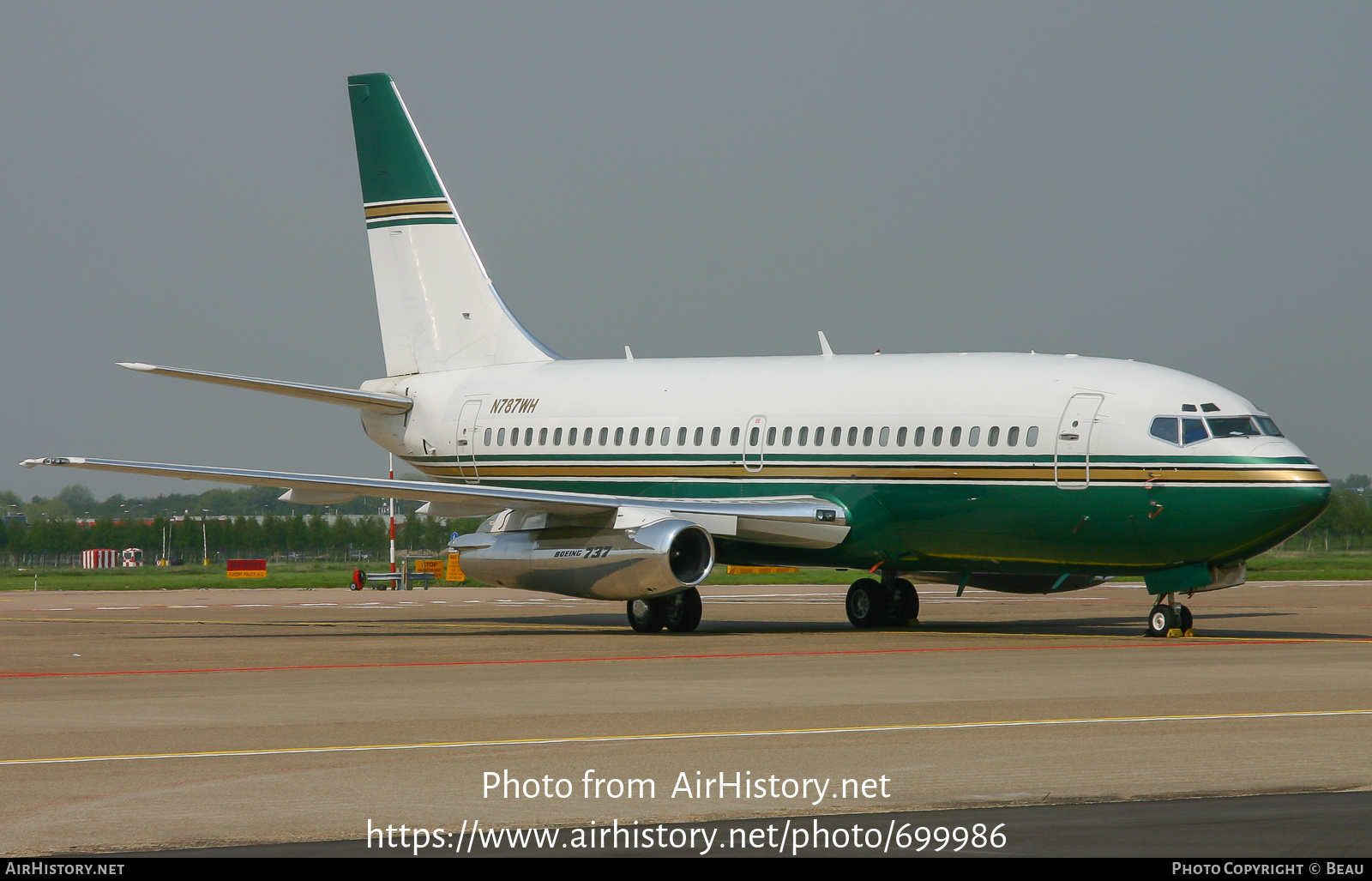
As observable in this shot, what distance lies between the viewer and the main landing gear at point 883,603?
29.3m

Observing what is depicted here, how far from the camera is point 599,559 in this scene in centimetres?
2727

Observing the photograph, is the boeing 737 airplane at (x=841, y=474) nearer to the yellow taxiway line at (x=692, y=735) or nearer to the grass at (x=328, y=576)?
the yellow taxiway line at (x=692, y=735)

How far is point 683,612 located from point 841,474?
360 cm

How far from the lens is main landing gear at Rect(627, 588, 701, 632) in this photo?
2877 centimetres

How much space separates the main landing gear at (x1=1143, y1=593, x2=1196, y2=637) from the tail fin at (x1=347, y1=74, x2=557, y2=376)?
1435 centimetres

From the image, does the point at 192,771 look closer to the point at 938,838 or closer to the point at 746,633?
the point at 938,838

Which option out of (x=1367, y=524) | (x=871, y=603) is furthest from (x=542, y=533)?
(x=1367, y=524)

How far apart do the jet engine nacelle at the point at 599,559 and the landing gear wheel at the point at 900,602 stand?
331 centimetres

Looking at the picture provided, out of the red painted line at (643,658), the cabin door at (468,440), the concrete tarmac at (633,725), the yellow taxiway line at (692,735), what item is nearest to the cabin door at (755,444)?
the concrete tarmac at (633,725)

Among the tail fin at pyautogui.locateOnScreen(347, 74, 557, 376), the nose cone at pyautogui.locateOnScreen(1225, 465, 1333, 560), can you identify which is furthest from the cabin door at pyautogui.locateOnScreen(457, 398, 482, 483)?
the nose cone at pyautogui.locateOnScreen(1225, 465, 1333, 560)

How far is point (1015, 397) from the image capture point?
85.3 ft

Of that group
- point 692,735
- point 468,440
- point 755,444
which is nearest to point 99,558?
point 468,440

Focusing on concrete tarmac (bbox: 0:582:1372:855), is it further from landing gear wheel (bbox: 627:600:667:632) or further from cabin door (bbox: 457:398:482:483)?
cabin door (bbox: 457:398:482:483)

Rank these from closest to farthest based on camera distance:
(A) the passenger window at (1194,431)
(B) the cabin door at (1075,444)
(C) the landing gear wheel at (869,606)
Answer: (A) the passenger window at (1194,431)
(B) the cabin door at (1075,444)
(C) the landing gear wheel at (869,606)
